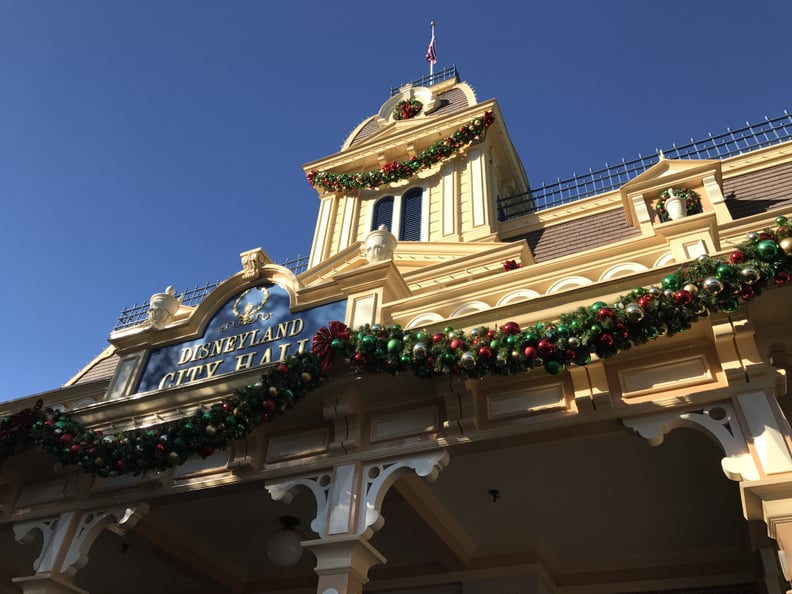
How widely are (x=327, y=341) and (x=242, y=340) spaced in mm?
2159

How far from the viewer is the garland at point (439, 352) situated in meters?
4.91

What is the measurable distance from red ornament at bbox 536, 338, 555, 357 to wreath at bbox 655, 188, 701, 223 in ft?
15.5

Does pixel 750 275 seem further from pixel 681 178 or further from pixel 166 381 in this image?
pixel 166 381

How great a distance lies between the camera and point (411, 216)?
13.3 meters

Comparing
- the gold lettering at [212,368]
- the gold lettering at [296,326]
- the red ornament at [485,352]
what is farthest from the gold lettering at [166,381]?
the red ornament at [485,352]

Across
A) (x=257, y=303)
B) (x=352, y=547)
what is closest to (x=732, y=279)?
(x=352, y=547)

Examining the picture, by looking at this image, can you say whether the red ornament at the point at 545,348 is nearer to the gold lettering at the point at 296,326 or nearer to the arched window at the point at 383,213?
the gold lettering at the point at 296,326

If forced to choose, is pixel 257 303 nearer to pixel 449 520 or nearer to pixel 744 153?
pixel 449 520

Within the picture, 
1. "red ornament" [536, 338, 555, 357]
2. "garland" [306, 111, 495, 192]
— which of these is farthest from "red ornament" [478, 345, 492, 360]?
"garland" [306, 111, 495, 192]

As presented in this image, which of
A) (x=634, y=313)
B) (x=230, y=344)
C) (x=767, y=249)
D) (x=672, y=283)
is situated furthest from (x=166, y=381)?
(x=767, y=249)

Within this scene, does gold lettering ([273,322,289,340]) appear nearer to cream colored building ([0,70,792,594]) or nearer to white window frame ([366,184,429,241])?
cream colored building ([0,70,792,594])

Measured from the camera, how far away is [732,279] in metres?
4.84

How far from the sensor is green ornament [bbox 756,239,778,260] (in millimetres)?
4879

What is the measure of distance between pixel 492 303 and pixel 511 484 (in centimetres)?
202
